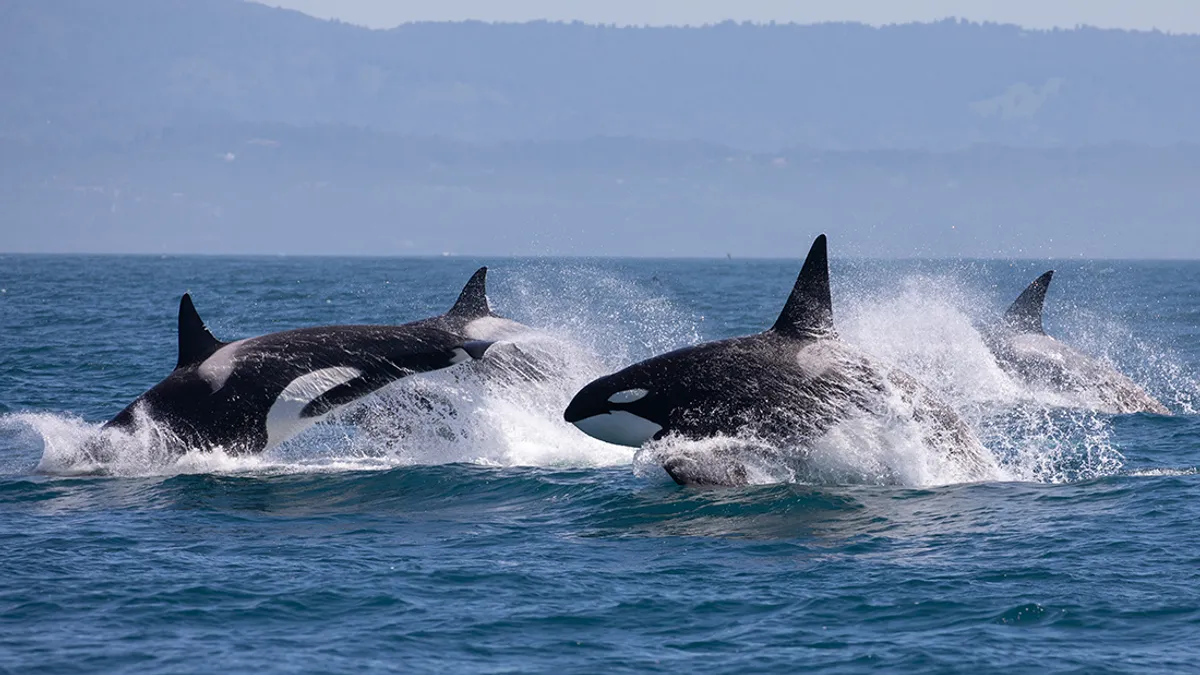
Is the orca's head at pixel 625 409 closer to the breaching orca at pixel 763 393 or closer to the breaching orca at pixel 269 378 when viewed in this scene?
the breaching orca at pixel 763 393

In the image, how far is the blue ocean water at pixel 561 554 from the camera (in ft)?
30.5

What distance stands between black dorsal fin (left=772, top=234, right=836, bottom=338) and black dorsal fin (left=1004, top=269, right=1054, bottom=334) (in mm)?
10738

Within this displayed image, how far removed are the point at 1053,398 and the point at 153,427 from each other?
44.2 feet

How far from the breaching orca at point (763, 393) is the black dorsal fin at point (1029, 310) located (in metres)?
10.3

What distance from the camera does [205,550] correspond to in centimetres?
1191

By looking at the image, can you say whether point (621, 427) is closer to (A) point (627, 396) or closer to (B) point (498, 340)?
(A) point (627, 396)

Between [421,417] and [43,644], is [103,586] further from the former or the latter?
[421,417]

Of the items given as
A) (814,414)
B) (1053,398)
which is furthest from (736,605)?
(1053,398)

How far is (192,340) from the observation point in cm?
1603

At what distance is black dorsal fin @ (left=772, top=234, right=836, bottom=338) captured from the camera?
14164mm

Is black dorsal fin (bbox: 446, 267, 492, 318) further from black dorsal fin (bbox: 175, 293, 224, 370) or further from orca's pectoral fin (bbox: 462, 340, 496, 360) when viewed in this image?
black dorsal fin (bbox: 175, 293, 224, 370)

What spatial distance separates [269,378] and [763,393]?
215 inches

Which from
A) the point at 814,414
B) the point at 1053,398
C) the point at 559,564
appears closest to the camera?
the point at 559,564

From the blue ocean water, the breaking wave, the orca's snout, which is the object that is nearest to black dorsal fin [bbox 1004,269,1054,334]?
the breaking wave
